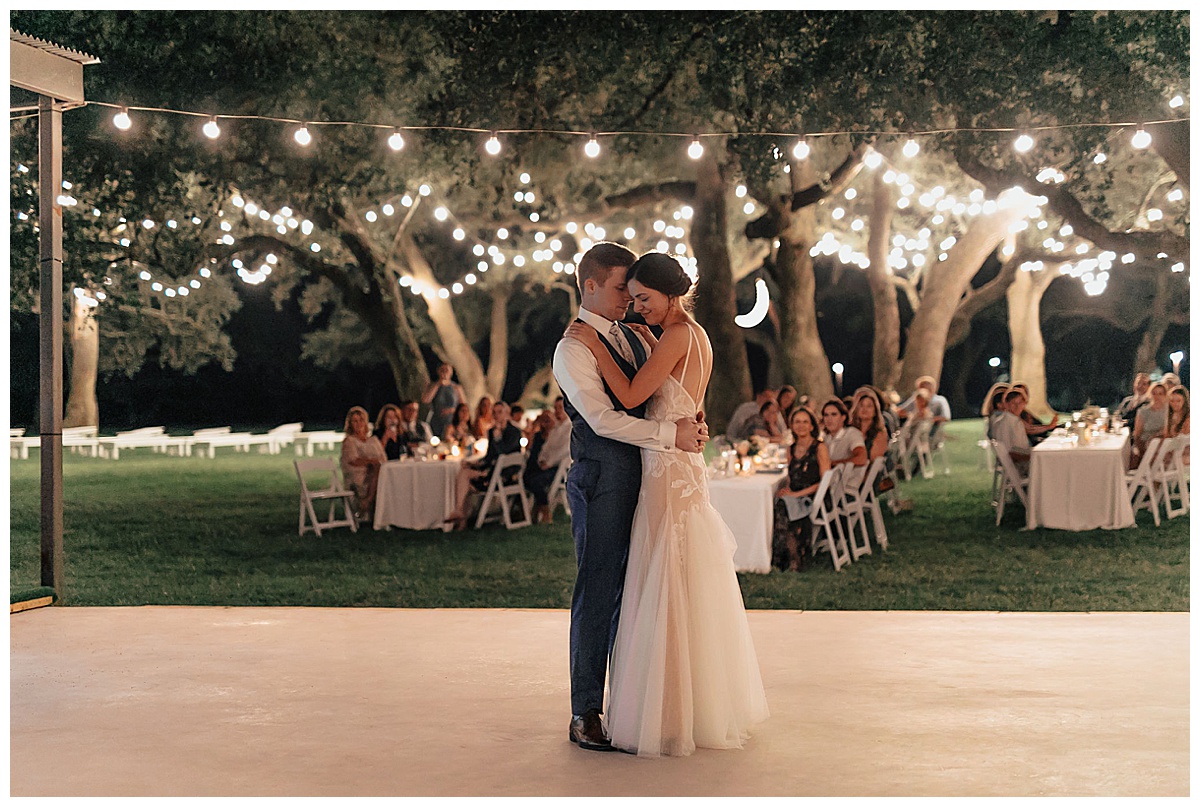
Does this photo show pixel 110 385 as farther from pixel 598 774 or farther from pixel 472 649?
pixel 598 774

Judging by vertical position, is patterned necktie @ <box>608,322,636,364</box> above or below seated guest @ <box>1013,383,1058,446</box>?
above

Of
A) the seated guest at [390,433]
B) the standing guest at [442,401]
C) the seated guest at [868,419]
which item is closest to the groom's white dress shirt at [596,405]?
the seated guest at [868,419]

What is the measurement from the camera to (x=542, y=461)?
35.9 feet

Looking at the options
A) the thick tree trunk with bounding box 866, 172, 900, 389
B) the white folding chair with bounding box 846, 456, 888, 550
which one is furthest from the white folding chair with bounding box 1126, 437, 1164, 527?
the thick tree trunk with bounding box 866, 172, 900, 389

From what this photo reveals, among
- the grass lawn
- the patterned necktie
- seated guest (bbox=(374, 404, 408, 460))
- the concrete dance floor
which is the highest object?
the patterned necktie

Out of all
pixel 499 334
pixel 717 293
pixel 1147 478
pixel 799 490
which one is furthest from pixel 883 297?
pixel 799 490

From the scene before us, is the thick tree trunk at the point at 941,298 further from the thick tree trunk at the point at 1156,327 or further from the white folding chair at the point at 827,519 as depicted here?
the white folding chair at the point at 827,519

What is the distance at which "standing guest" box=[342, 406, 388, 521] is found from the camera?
10953 mm

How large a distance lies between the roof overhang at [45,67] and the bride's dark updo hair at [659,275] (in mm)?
4152

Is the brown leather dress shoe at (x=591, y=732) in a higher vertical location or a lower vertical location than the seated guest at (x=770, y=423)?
lower

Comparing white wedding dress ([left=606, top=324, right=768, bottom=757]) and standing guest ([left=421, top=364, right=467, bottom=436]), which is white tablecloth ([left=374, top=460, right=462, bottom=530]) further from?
white wedding dress ([left=606, top=324, right=768, bottom=757])

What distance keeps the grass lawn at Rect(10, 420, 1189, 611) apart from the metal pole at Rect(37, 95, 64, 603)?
0.34 metres


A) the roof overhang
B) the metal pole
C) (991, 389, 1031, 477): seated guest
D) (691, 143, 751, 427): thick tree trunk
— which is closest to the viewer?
the roof overhang

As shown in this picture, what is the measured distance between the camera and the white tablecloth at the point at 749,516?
8.22m
